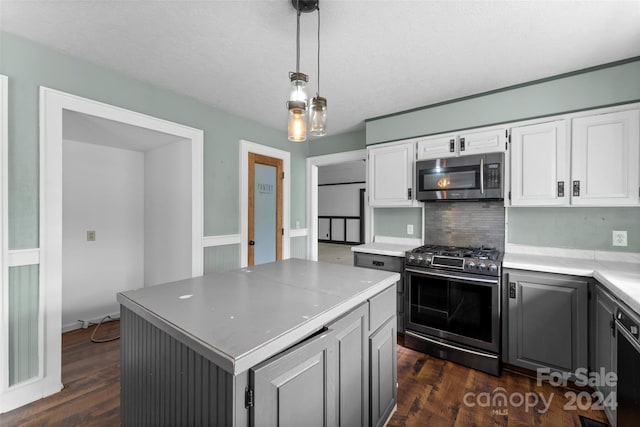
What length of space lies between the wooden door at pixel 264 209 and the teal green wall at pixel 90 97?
260 mm

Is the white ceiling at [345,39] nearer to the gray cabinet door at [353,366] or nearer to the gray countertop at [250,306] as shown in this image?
the gray countertop at [250,306]

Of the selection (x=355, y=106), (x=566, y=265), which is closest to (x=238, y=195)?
(x=355, y=106)

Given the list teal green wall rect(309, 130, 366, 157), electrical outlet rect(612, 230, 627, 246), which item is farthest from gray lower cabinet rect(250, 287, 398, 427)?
teal green wall rect(309, 130, 366, 157)

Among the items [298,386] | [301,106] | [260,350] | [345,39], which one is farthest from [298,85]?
[298,386]

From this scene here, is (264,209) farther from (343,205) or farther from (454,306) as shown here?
(343,205)

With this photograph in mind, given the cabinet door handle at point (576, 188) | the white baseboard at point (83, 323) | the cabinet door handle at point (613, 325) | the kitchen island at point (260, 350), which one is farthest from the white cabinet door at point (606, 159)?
the white baseboard at point (83, 323)

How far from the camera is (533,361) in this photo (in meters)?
2.22

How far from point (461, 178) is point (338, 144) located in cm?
198

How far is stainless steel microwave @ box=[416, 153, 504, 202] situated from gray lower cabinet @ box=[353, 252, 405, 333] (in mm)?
718

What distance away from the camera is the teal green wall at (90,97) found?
76.0 inches

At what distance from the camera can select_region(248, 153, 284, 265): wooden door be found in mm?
3660

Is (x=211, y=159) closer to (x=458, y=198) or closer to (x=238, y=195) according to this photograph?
(x=238, y=195)

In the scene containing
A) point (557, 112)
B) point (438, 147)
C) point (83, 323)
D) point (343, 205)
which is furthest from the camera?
point (343, 205)

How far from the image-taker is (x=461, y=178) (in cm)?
275
